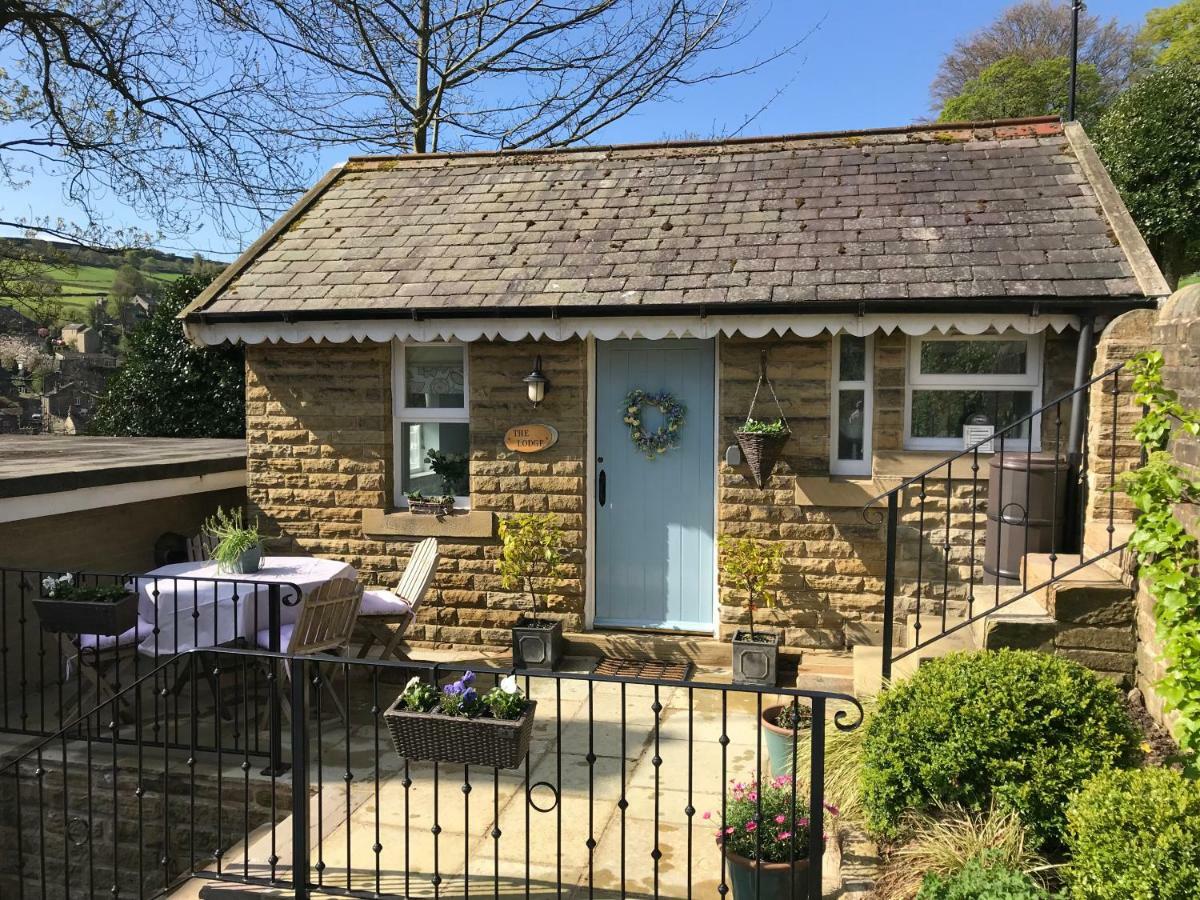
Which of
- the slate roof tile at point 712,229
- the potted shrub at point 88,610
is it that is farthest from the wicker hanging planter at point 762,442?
the potted shrub at point 88,610

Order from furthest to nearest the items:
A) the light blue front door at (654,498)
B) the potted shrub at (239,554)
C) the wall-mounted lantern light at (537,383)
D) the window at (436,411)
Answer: the window at (436,411) < the light blue front door at (654,498) < the wall-mounted lantern light at (537,383) < the potted shrub at (239,554)

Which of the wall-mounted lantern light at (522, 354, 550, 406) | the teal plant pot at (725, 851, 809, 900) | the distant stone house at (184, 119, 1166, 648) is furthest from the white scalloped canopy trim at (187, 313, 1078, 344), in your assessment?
the teal plant pot at (725, 851, 809, 900)

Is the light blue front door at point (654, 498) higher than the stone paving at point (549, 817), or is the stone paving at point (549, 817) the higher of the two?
the light blue front door at point (654, 498)

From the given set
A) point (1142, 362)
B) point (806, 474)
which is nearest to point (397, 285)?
point (806, 474)

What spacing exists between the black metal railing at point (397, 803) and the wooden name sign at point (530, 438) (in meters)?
2.07

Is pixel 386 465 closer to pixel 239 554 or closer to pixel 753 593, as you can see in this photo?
pixel 239 554

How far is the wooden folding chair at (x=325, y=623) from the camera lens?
5.83 m

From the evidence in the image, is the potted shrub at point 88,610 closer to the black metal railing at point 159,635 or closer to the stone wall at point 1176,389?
the black metal railing at point 159,635

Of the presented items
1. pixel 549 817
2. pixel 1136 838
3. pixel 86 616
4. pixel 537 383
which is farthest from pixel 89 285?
pixel 1136 838

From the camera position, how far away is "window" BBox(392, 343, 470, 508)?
Result: 27.1ft

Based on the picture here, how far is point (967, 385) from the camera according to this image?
7207 mm

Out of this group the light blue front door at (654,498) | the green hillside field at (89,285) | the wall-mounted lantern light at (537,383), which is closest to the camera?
the wall-mounted lantern light at (537,383)

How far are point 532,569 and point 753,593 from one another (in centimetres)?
193

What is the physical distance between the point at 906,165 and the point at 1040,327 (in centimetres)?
263
